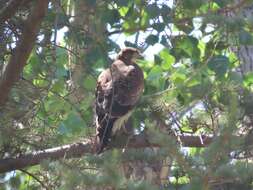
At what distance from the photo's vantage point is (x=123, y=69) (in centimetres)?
717

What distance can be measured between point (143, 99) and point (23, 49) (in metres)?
1.64

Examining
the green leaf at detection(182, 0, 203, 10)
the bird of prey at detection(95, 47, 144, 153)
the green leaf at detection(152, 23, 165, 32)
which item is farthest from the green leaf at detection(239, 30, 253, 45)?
the bird of prey at detection(95, 47, 144, 153)

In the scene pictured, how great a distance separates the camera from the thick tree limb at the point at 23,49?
14.4 ft

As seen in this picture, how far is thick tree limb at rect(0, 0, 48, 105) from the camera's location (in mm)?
4395

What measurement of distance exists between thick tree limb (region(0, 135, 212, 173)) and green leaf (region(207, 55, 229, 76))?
51.5 inches

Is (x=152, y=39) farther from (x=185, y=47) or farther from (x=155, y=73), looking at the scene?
(x=185, y=47)

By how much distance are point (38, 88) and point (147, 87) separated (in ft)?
6.65

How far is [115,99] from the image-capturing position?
6430 mm

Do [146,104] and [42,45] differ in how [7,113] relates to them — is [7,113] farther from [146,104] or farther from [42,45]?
[146,104]

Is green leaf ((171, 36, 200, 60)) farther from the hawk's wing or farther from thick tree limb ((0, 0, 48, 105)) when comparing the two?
thick tree limb ((0, 0, 48, 105))

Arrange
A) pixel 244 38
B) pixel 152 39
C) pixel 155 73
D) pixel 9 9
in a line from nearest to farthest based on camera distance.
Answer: pixel 9 9, pixel 244 38, pixel 152 39, pixel 155 73

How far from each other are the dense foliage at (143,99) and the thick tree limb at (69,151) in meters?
0.05

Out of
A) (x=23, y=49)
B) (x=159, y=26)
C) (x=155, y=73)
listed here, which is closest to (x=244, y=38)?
(x=159, y=26)

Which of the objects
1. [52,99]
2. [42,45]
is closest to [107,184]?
[42,45]
